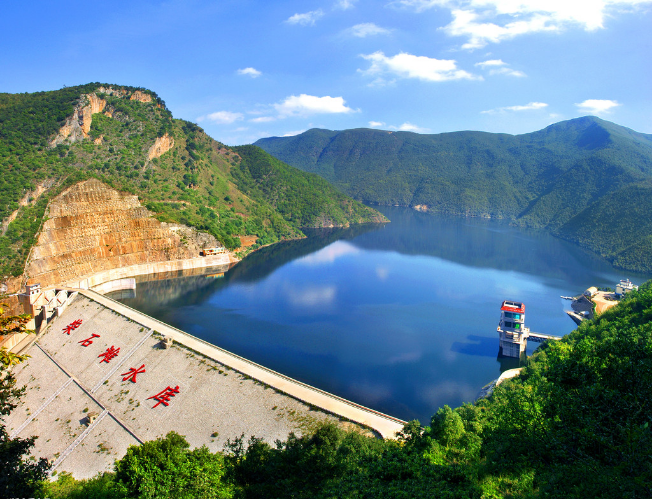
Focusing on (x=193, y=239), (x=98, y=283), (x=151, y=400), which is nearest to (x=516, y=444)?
(x=151, y=400)

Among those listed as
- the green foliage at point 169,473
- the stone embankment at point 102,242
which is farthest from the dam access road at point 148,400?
the stone embankment at point 102,242

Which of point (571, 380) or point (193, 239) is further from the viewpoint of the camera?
point (193, 239)

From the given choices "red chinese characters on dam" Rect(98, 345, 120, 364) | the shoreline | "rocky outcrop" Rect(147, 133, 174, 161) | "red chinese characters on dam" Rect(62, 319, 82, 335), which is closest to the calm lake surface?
the shoreline

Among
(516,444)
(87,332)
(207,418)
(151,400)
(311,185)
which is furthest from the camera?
(311,185)

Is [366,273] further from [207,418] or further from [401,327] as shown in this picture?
[207,418]

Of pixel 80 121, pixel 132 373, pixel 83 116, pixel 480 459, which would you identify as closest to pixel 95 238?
pixel 132 373

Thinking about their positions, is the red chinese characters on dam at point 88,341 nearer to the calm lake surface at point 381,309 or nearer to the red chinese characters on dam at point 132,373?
the calm lake surface at point 381,309
